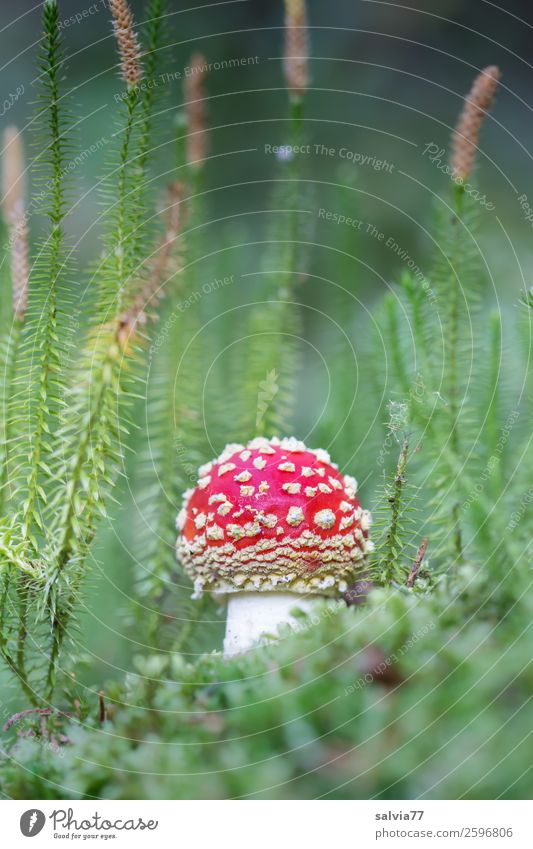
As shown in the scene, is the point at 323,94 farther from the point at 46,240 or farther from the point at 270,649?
the point at 270,649

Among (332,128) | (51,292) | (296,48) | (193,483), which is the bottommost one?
(193,483)

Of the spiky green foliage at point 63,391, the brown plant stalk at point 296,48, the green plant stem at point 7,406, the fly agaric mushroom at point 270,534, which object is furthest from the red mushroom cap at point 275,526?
the brown plant stalk at point 296,48

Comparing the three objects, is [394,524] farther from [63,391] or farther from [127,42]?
[127,42]

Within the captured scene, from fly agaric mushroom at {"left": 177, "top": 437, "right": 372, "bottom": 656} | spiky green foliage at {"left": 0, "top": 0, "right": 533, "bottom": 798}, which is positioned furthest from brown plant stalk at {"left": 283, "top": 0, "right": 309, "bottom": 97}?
fly agaric mushroom at {"left": 177, "top": 437, "right": 372, "bottom": 656}

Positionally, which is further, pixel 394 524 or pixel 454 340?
pixel 454 340

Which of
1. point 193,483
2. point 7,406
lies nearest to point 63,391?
point 7,406

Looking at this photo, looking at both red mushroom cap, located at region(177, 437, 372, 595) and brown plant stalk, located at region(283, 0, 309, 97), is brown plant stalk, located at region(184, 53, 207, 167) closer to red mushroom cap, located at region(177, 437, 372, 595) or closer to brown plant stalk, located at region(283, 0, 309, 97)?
brown plant stalk, located at region(283, 0, 309, 97)
